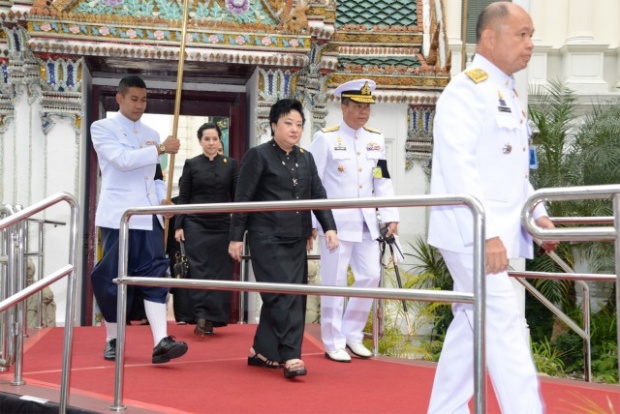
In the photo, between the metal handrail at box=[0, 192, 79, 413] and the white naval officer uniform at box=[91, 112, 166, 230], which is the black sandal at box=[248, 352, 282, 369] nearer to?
the white naval officer uniform at box=[91, 112, 166, 230]

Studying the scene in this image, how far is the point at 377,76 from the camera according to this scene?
35.5 feet

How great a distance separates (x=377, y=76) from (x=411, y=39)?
715 mm

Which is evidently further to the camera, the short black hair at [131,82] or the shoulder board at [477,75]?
the short black hair at [131,82]

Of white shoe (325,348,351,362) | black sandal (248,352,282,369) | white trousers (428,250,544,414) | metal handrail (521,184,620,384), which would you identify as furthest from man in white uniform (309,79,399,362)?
metal handrail (521,184,620,384)

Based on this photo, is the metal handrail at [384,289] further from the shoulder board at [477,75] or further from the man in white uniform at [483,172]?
the shoulder board at [477,75]

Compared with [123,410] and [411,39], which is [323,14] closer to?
[411,39]

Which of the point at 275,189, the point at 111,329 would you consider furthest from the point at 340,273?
the point at 111,329

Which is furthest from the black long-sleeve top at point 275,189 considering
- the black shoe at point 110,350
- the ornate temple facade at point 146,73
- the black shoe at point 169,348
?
the ornate temple facade at point 146,73

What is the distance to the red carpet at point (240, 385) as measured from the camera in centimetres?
471

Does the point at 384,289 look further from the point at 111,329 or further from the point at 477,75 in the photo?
the point at 111,329

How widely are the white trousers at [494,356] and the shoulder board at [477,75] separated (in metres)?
0.74

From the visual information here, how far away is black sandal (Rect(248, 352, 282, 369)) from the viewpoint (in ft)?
19.2

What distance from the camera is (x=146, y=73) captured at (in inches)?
406

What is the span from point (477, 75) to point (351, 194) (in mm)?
2779
